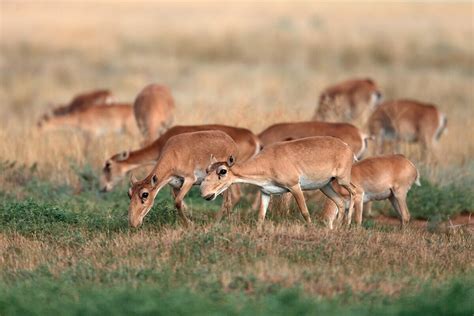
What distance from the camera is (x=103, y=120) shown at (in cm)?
2078

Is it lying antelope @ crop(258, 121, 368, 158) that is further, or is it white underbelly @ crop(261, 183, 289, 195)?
lying antelope @ crop(258, 121, 368, 158)

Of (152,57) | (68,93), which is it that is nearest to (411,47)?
(152,57)

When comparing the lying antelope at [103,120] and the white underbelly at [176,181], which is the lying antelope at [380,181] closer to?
the white underbelly at [176,181]

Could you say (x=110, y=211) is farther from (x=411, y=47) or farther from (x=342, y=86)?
(x=411, y=47)

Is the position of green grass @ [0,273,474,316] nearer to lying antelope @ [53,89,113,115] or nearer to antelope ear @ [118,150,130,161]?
antelope ear @ [118,150,130,161]

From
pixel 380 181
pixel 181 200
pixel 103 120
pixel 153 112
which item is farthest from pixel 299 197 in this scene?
pixel 103 120

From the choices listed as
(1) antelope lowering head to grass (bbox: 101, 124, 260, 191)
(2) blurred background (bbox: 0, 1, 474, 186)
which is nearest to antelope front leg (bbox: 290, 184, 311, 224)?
(1) antelope lowering head to grass (bbox: 101, 124, 260, 191)

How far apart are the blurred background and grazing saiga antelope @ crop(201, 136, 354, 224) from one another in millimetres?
5141

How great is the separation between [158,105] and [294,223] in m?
7.93

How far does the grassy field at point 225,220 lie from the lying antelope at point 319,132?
1.01 m

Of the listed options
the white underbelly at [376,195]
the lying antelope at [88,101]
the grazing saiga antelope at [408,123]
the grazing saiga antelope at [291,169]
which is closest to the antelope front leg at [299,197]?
the grazing saiga antelope at [291,169]

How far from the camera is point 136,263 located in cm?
948

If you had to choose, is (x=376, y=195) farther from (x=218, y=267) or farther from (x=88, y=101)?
(x=88, y=101)

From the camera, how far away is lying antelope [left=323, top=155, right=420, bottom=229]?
487 inches
